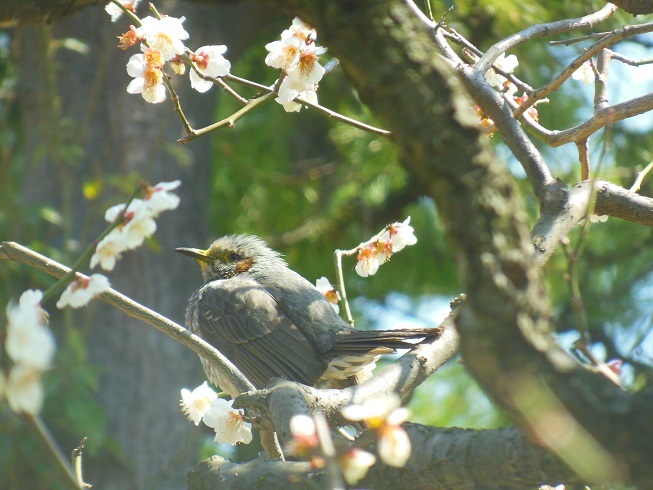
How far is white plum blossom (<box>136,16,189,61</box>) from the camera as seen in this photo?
222 cm

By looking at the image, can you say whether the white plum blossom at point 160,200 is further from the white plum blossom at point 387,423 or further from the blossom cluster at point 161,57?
the blossom cluster at point 161,57

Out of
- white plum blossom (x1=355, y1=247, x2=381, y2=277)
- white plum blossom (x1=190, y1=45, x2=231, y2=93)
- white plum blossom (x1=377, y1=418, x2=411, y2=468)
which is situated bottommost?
white plum blossom (x1=377, y1=418, x2=411, y2=468)

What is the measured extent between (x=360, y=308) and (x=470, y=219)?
18.5ft

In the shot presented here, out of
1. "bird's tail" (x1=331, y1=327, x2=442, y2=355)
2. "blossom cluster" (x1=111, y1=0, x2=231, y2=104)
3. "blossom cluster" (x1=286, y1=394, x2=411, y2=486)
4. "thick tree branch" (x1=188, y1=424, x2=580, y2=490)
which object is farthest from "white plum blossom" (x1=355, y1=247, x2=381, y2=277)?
"blossom cluster" (x1=286, y1=394, x2=411, y2=486)

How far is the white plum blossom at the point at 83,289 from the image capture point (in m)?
1.49

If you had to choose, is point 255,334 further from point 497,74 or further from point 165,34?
point 165,34

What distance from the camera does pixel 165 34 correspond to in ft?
7.37

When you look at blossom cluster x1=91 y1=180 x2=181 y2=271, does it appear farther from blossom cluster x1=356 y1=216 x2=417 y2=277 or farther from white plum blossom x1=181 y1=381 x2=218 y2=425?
blossom cluster x1=356 y1=216 x2=417 y2=277

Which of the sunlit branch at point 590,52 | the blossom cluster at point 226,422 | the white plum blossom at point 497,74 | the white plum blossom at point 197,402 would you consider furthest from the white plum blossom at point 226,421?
the white plum blossom at point 497,74

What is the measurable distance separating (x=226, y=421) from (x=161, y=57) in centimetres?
106

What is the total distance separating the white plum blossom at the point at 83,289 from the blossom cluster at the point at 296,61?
3.12 ft

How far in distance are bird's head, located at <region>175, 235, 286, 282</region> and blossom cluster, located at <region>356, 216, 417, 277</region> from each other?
158 cm

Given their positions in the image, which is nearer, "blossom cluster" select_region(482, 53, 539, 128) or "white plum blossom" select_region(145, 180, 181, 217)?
"white plum blossom" select_region(145, 180, 181, 217)

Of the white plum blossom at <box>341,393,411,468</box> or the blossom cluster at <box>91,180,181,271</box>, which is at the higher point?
the blossom cluster at <box>91,180,181,271</box>
